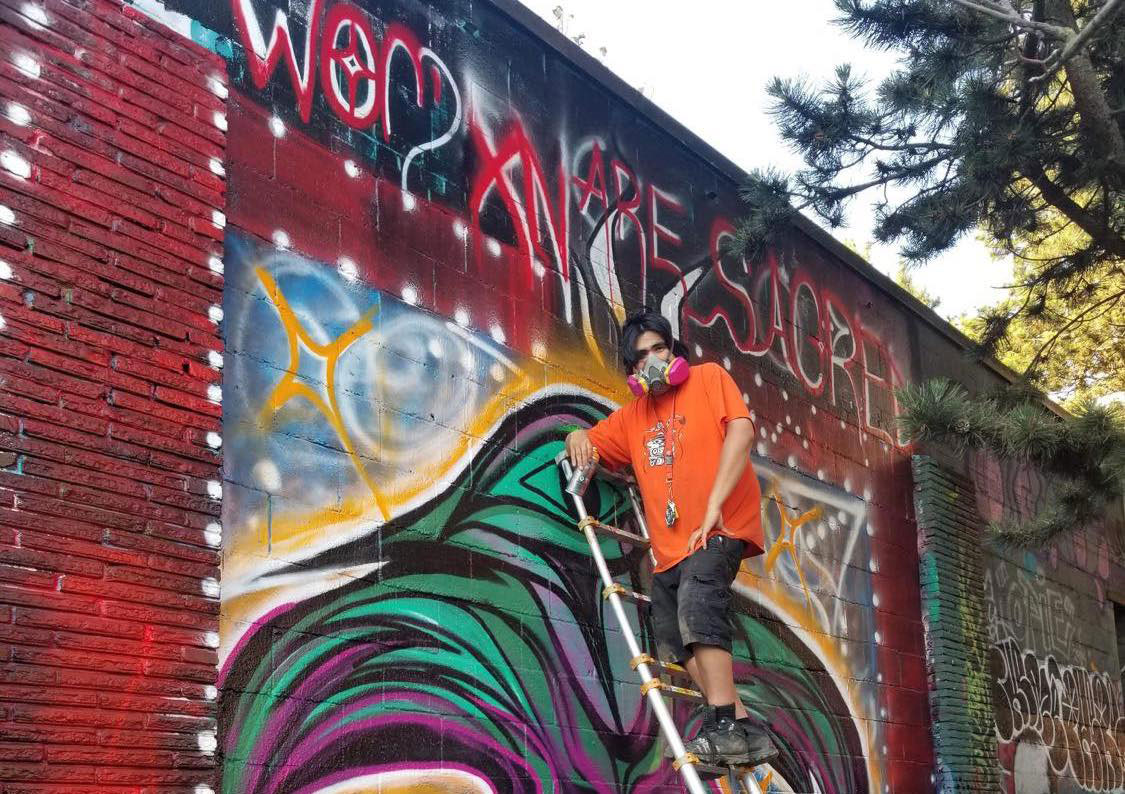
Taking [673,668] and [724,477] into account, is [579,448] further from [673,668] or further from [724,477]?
[673,668]

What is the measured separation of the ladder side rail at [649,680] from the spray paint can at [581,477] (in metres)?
0.04

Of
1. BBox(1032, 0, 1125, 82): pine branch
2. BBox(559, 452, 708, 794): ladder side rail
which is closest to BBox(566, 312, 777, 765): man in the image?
BBox(559, 452, 708, 794): ladder side rail

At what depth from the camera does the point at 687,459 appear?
599 cm

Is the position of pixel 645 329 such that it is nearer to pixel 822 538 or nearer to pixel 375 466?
pixel 375 466

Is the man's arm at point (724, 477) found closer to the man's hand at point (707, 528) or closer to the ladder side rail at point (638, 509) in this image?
the man's hand at point (707, 528)

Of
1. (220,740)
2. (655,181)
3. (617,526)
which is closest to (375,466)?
(220,740)

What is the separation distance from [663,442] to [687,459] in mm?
204

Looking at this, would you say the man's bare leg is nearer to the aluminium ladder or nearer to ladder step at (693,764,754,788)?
the aluminium ladder

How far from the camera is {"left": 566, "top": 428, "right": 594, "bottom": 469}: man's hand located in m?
6.24

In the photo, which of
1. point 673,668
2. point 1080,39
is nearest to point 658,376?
point 673,668

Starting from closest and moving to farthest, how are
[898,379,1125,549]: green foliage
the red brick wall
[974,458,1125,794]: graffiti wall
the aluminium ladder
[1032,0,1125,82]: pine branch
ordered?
the red brick wall < the aluminium ladder < [1032,0,1125,82]: pine branch < [898,379,1125,549]: green foliage < [974,458,1125,794]: graffiti wall

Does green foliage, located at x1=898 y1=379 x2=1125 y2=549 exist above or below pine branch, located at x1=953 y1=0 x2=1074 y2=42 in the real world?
below

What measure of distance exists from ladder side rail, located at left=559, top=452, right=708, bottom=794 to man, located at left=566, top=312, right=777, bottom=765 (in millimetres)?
124

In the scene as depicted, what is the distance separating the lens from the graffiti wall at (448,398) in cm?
495
